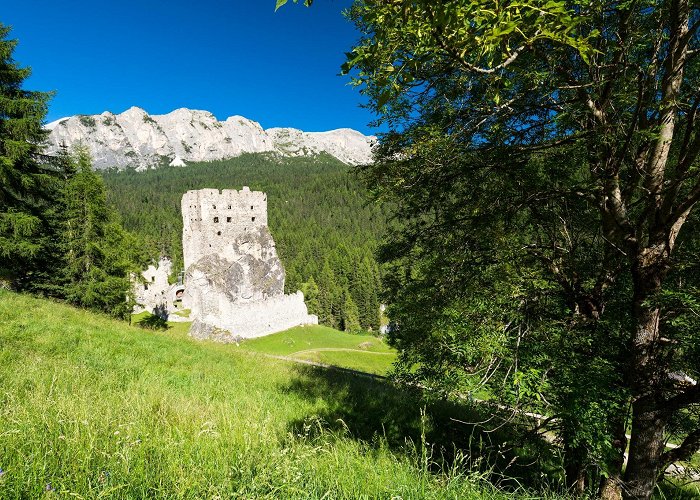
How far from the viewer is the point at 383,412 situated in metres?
8.16

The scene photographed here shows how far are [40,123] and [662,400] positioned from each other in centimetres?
2551

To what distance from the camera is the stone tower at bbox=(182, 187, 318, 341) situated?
3906 cm

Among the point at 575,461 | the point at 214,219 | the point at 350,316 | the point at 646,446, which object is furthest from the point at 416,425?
the point at 350,316

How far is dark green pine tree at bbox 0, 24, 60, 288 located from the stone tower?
1985 cm

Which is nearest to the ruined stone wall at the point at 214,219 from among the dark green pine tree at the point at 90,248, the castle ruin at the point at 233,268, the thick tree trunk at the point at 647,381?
the castle ruin at the point at 233,268

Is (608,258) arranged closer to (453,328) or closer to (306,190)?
(453,328)

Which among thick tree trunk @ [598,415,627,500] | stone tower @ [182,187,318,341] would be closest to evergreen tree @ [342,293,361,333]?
stone tower @ [182,187,318,341]

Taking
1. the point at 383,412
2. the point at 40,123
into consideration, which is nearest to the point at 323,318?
the point at 40,123

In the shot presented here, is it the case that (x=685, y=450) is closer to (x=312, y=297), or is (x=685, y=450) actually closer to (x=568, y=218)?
(x=568, y=218)

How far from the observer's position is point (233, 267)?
41.1m

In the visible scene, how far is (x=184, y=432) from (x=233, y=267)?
128ft

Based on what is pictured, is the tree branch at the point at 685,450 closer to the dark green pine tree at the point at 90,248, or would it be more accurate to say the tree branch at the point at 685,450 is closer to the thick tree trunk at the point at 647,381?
the thick tree trunk at the point at 647,381

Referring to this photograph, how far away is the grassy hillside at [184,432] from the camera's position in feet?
9.04

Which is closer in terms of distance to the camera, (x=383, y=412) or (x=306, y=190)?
(x=383, y=412)
